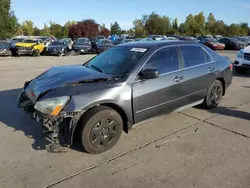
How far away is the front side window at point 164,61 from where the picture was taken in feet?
12.9

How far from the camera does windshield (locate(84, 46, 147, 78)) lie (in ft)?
12.5

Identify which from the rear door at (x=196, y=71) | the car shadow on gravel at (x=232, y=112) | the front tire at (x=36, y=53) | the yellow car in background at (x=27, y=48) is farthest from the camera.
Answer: the front tire at (x=36, y=53)

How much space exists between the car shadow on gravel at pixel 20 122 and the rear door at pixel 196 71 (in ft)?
8.99

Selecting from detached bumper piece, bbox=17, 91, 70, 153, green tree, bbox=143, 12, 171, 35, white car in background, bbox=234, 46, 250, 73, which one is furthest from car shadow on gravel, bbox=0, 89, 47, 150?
green tree, bbox=143, 12, 171, 35

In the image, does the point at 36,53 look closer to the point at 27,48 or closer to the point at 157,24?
the point at 27,48

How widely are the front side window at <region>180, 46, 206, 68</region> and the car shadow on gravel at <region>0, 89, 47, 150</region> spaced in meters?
2.93

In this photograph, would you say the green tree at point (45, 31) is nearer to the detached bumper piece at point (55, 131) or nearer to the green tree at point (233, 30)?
the green tree at point (233, 30)

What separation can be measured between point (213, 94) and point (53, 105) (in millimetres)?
3602

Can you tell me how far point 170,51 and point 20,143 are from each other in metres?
3.00

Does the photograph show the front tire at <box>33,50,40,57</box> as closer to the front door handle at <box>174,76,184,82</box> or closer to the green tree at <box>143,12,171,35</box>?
the front door handle at <box>174,76,184,82</box>

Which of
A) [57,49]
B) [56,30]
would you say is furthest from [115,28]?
[57,49]

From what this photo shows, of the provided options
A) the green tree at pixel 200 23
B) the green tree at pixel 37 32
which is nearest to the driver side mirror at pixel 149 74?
the green tree at pixel 200 23

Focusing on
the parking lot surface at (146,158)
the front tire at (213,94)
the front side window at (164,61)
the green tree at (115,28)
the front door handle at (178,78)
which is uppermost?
the green tree at (115,28)

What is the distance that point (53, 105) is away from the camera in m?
3.08
